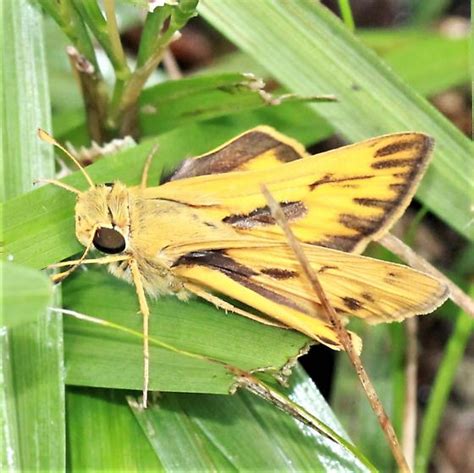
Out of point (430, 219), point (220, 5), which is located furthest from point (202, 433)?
point (430, 219)

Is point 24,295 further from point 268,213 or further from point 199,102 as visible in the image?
point 199,102

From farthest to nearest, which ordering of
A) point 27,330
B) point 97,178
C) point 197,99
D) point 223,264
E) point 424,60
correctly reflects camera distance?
point 424,60
point 197,99
point 97,178
point 223,264
point 27,330

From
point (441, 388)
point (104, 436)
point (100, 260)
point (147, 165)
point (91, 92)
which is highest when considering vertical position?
point (91, 92)

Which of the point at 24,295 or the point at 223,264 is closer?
the point at 24,295

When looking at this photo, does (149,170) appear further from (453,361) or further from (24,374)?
(453,361)

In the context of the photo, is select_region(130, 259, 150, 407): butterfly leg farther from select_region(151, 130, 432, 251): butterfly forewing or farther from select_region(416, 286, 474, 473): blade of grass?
select_region(416, 286, 474, 473): blade of grass

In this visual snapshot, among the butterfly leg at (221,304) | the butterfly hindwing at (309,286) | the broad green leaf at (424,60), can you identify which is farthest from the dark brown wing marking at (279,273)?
the broad green leaf at (424,60)

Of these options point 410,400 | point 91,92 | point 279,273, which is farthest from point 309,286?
point 91,92

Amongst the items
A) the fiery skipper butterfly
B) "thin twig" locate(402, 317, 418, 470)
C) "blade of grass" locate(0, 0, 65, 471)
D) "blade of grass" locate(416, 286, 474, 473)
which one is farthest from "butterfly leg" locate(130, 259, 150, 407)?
"blade of grass" locate(416, 286, 474, 473)
